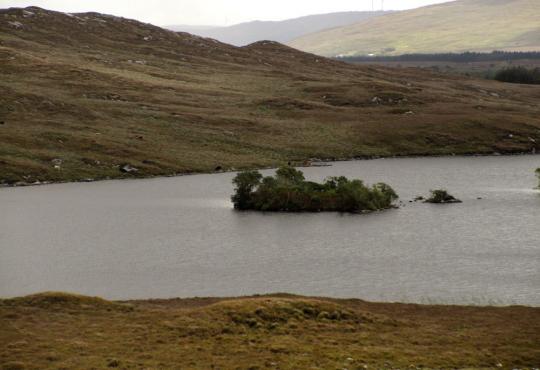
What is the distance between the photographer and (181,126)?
149125 millimetres

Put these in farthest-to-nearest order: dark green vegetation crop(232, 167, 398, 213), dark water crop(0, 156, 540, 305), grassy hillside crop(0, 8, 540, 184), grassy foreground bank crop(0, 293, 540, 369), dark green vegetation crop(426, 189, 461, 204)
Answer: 1. grassy hillside crop(0, 8, 540, 184)
2. dark green vegetation crop(426, 189, 461, 204)
3. dark green vegetation crop(232, 167, 398, 213)
4. dark water crop(0, 156, 540, 305)
5. grassy foreground bank crop(0, 293, 540, 369)

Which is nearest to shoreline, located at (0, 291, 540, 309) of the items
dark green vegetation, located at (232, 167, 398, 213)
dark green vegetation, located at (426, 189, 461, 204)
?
dark green vegetation, located at (232, 167, 398, 213)

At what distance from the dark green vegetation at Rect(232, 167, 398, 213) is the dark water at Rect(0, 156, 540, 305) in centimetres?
258

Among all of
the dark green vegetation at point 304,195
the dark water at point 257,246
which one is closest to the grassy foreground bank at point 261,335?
the dark water at point 257,246

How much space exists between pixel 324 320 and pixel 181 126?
108 m

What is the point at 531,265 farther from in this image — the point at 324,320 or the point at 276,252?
the point at 324,320

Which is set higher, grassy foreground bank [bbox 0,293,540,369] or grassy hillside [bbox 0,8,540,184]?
grassy hillside [bbox 0,8,540,184]

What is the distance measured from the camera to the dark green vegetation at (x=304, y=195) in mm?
92438

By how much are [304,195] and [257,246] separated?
22795 millimetres

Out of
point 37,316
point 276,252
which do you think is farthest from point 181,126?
point 37,316

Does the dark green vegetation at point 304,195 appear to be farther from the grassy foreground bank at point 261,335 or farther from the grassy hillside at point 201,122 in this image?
the grassy foreground bank at point 261,335

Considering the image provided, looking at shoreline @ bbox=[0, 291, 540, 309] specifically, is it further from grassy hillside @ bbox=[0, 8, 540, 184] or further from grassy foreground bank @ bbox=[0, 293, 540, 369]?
grassy hillside @ bbox=[0, 8, 540, 184]

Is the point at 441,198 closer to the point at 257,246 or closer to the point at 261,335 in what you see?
the point at 257,246

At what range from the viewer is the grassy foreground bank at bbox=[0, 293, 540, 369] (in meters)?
37.8
